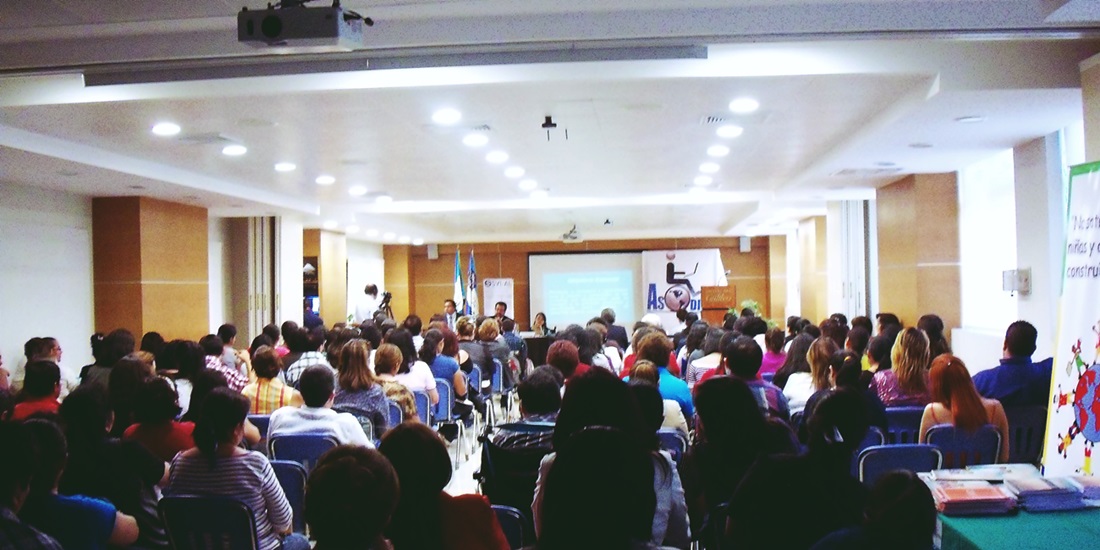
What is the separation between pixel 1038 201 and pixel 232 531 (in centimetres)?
662

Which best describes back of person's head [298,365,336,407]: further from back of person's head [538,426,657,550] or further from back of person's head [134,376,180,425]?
back of person's head [538,426,657,550]

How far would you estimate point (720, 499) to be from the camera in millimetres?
3283

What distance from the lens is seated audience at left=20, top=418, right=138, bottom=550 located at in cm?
266

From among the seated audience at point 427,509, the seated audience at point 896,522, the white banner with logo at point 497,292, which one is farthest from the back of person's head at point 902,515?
the white banner with logo at point 497,292

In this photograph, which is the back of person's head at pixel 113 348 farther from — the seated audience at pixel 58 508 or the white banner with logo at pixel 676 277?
the white banner with logo at pixel 676 277

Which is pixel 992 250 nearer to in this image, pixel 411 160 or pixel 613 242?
pixel 411 160

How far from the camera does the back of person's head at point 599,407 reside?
9.82 feet

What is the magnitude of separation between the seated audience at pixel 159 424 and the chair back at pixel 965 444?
3.39 m

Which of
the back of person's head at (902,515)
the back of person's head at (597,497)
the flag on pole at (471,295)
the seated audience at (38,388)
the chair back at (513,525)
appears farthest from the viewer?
the flag on pole at (471,295)

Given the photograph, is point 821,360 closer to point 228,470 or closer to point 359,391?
point 359,391

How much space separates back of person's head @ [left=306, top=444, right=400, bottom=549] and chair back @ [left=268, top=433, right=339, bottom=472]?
6.65 feet

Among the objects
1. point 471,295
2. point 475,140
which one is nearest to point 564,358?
point 475,140

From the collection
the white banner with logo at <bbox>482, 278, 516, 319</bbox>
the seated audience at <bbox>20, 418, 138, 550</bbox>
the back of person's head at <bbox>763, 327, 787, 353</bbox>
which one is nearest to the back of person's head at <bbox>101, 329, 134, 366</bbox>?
the seated audience at <bbox>20, 418, 138, 550</bbox>

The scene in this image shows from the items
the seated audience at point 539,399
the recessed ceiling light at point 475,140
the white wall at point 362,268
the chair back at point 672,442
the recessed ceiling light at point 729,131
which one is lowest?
the chair back at point 672,442
